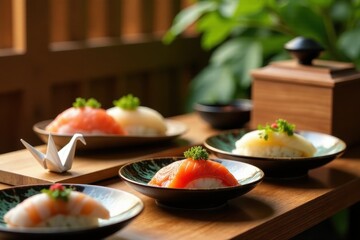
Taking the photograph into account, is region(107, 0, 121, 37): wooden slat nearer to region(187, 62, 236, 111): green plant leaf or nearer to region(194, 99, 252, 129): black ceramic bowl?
region(187, 62, 236, 111): green plant leaf

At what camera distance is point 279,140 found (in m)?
1.83

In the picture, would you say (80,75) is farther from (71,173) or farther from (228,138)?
(71,173)

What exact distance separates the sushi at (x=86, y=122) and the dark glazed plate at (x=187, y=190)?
30cm

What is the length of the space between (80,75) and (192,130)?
3.19 feet

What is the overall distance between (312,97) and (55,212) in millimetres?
1176

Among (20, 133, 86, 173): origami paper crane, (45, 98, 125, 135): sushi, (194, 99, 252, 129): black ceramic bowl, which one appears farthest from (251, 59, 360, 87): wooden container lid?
(20, 133, 86, 173): origami paper crane

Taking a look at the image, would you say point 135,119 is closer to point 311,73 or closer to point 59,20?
point 311,73

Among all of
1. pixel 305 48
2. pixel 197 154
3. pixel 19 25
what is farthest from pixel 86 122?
pixel 19 25

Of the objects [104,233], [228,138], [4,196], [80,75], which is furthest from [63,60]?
[104,233]

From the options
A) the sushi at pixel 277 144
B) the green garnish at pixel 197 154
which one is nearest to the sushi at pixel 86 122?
the sushi at pixel 277 144

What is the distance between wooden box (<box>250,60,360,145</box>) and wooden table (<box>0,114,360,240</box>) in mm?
201

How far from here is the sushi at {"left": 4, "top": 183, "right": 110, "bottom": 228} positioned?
4.07ft

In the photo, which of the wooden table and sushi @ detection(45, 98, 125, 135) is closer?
the wooden table

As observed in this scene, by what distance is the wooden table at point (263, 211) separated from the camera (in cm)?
142
